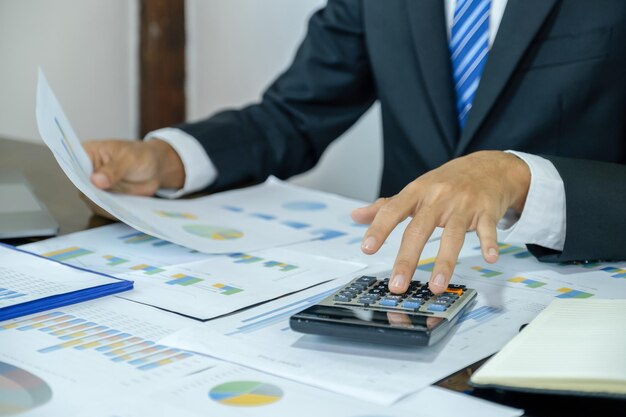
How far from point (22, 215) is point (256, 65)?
1.82 m

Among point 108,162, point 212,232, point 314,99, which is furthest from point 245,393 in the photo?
point 314,99

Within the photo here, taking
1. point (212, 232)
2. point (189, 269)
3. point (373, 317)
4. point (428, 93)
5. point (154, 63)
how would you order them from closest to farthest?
point (373, 317) → point (189, 269) → point (212, 232) → point (428, 93) → point (154, 63)

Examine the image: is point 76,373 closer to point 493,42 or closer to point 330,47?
point 493,42

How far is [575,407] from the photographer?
1.90 ft

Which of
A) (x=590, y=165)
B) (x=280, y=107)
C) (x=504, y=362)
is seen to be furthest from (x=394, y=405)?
(x=280, y=107)

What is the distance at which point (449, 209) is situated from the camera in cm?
87

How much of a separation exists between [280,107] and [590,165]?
0.69 metres

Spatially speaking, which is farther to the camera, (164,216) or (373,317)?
(164,216)

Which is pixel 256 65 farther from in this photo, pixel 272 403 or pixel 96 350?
pixel 272 403

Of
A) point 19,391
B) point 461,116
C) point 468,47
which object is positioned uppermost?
point 468,47

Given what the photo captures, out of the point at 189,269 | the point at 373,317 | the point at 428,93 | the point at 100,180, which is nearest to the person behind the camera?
the point at 373,317

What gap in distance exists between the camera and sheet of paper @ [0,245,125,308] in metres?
0.79

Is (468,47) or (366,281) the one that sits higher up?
(468,47)

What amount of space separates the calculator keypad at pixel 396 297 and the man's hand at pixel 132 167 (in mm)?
541
